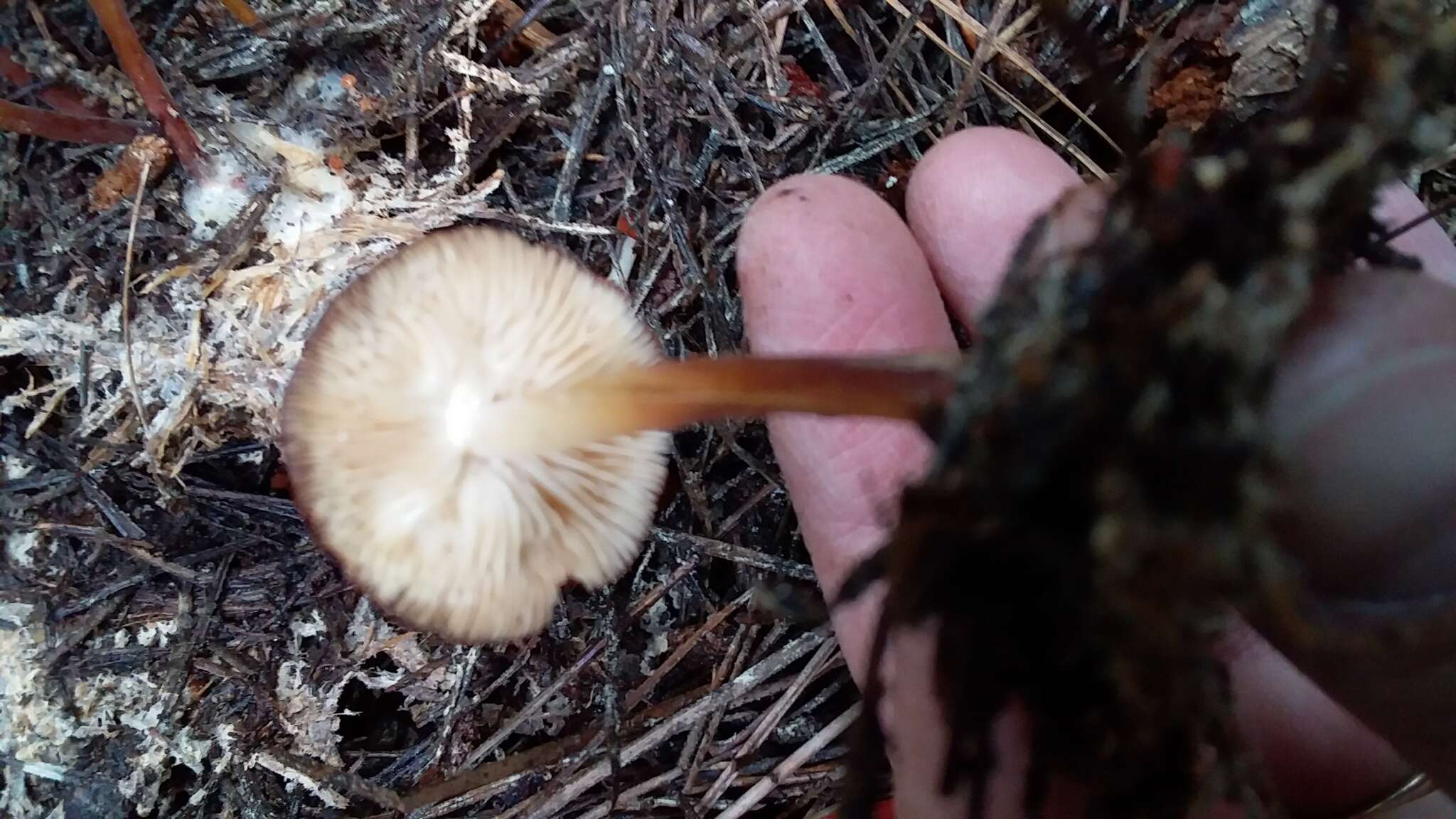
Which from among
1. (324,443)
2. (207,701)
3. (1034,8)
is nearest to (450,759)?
(207,701)

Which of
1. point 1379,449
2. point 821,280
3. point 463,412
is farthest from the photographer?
point 821,280

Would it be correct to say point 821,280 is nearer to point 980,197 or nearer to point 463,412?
point 980,197

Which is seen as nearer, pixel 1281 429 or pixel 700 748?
pixel 1281 429

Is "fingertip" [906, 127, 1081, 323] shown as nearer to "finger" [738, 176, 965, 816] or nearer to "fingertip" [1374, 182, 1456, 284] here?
"finger" [738, 176, 965, 816]

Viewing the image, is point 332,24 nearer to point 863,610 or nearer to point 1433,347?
point 863,610

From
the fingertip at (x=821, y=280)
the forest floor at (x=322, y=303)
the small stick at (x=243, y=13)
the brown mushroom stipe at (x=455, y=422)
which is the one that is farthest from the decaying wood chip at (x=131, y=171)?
the fingertip at (x=821, y=280)

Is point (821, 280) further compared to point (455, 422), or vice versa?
point (821, 280)

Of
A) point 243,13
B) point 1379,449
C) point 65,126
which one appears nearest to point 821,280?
point 1379,449

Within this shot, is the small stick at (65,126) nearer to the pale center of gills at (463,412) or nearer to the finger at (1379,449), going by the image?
the pale center of gills at (463,412)
